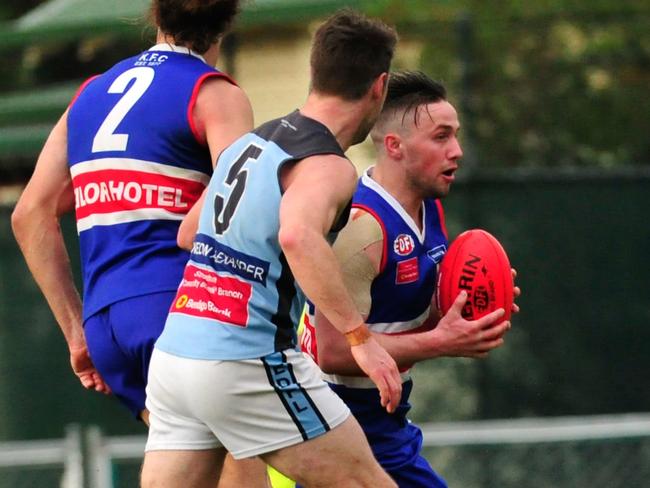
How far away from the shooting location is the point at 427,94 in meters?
5.32

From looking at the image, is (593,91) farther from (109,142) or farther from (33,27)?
(109,142)

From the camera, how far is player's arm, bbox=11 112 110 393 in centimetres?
503

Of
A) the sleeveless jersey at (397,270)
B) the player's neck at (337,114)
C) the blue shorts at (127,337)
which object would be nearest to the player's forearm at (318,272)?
the player's neck at (337,114)

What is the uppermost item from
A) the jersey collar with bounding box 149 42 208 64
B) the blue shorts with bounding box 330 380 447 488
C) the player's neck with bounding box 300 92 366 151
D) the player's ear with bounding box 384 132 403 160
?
the jersey collar with bounding box 149 42 208 64

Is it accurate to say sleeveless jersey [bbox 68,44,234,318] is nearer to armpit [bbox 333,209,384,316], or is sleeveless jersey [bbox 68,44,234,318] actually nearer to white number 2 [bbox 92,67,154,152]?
white number 2 [bbox 92,67,154,152]

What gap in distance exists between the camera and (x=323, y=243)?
4203 mm

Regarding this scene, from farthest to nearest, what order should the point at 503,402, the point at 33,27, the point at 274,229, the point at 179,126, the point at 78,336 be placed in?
the point at 33,27 < the point at 503,402 < the point at 78,336 < the point at 179,126 < the point at 274,229

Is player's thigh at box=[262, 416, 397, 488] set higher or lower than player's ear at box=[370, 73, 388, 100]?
lower

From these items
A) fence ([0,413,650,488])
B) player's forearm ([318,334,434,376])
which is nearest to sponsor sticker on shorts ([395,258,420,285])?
player's forearm ([318,334,434,376])

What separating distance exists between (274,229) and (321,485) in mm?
785

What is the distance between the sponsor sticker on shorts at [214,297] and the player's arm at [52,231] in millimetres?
709

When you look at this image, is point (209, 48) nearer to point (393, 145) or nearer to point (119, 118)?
point (119, 118)

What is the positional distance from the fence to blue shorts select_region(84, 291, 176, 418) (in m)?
2.00

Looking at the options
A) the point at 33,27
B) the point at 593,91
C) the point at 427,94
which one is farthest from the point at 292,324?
the point at 33,27
